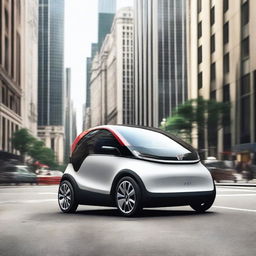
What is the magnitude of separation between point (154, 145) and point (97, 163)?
98cm

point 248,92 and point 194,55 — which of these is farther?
point 194,55

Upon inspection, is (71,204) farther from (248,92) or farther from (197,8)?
(197,8)

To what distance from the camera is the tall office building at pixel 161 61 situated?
123 meters

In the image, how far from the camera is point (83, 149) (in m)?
9.25

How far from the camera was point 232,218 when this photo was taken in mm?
8070

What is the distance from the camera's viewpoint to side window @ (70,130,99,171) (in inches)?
358

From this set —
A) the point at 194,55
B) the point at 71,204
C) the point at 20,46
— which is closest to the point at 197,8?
the point at 194,55

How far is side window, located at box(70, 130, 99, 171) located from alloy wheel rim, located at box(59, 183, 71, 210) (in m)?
0.39

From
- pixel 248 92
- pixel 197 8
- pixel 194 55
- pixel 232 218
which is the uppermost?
pixel 197 8

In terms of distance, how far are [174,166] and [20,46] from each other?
82.9 meters

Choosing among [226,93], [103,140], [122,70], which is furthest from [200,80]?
[122,70]

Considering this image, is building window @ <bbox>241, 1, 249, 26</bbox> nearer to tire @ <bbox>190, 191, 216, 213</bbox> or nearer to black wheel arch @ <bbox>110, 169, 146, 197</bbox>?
tire @ <bbox>190, 191, 216, 213</bbox>

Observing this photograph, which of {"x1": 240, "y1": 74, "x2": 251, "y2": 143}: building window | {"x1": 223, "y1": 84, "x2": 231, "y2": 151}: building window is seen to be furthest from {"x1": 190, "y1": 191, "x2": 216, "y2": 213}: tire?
{"x1": 223, "y1": 84, "x2": 231, "y2": 151}: building window

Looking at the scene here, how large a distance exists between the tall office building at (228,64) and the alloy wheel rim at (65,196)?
32392 mm
